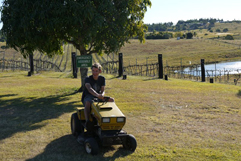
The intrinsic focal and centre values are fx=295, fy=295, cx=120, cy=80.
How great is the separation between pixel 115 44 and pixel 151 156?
9759 mm

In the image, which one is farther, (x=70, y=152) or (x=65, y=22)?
(x=65, y=22)

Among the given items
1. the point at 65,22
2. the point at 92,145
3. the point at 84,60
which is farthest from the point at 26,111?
the point at 92,145

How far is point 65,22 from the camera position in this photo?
15078mm

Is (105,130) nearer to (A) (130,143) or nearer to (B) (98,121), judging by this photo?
(B) (98,121)

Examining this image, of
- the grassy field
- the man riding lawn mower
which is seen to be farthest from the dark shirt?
the grassy field

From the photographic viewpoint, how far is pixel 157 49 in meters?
106

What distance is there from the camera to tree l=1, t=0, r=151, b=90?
48.3ft

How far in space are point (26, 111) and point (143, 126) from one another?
531 centimetres

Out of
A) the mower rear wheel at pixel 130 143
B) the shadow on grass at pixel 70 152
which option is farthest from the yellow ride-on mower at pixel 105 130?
the shadow on grass at pixel 70 152

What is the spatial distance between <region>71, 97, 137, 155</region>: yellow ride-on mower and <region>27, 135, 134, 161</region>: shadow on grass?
0.16 meters

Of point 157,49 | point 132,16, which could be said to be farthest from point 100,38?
point 157,49

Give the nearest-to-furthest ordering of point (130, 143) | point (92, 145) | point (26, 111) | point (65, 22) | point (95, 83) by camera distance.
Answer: point (92, 145)
point (130, 143)
point (95, 83)
point (26, 111)
point (65, 22)

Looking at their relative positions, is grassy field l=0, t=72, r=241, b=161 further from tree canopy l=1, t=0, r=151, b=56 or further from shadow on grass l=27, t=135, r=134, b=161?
tree canopy l=1, t=0, r=151, b=56

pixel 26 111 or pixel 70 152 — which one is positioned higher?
pixel 26 111
